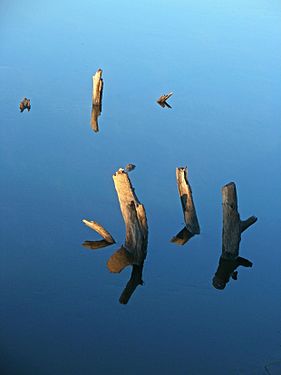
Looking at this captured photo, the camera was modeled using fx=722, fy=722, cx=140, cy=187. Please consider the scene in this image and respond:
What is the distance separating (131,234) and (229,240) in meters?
1.29

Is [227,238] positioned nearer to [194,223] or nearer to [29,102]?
[194,223]

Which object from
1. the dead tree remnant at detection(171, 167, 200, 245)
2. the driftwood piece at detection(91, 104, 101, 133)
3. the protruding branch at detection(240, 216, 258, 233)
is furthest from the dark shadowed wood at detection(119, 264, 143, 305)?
the driftwood piece at detection(91, 104, 101, 133)

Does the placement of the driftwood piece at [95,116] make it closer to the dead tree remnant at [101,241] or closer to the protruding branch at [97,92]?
the protruding branch at [97,92]

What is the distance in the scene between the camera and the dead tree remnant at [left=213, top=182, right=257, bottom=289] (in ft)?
29.0

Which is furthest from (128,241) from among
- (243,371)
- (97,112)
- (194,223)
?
(97,112)

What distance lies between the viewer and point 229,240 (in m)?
9.22

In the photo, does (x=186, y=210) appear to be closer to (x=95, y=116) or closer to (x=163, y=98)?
(x=95, y=116)

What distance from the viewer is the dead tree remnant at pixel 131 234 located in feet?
28.7

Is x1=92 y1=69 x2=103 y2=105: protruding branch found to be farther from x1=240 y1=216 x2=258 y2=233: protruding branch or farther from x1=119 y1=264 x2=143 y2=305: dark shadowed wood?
x1=119 y1=264 x2=143 y2=305: dark shadowed wood

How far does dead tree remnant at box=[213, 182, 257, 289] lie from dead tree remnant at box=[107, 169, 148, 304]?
0.97 metres

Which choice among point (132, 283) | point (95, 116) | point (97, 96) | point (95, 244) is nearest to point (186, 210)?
point (95, 244)

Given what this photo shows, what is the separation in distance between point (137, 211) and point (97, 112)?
501 centimetres

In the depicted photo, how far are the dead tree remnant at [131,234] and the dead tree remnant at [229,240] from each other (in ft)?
3.19

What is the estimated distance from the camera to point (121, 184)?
29.2 feet
